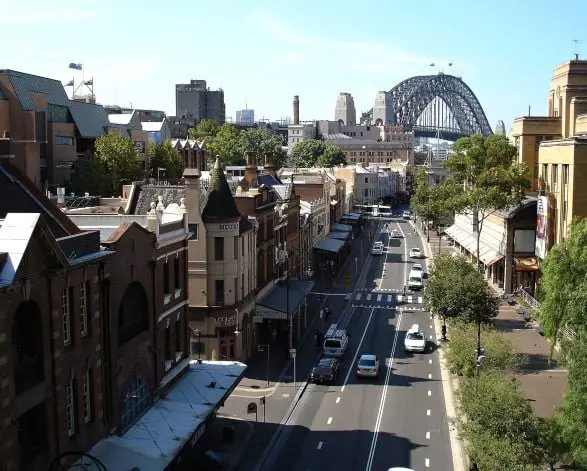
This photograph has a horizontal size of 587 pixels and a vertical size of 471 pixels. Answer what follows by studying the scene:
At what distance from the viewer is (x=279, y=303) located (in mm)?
67562

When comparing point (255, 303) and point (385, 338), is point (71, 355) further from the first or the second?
point (385, 338)

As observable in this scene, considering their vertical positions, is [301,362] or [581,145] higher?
[581,145]

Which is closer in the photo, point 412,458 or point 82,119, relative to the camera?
point 412,458

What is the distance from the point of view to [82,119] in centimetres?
12356

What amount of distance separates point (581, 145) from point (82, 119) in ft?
267

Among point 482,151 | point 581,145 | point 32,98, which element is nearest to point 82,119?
point 32,98

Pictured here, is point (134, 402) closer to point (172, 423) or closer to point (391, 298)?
point (172, 423)

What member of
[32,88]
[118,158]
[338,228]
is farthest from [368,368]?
[338,228]

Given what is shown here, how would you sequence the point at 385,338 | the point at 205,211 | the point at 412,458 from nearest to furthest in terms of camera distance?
1. the point at 412,458
2. the point at 205,211
3. the point at 385,338

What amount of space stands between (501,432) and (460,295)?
88.9 ft

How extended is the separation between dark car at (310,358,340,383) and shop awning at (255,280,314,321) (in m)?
7.97

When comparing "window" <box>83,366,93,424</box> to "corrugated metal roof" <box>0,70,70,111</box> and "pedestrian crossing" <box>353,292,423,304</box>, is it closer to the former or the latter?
"pedestrian crossing" <box>353,292,423,304</box>

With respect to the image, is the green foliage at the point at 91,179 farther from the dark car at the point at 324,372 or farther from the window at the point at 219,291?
the dark car at the point at 324,372

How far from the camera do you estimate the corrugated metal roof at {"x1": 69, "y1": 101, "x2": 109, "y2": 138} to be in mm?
121906
